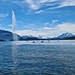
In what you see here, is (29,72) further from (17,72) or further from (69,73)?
(69,73)

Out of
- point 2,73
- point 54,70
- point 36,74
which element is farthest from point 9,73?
point 54,70

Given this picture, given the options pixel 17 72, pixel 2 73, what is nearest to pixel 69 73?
pixel 17 72

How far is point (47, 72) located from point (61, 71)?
3.25 m

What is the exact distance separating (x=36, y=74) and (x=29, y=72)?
2529 mm

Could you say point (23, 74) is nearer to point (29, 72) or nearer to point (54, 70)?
point (29, 72)

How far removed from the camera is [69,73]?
146ft

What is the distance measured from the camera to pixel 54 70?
47.9 m

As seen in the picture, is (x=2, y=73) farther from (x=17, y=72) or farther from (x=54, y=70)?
(x=54, y=70)

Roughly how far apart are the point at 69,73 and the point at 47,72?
4546 mm

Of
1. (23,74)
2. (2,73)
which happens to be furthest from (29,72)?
(2,73)

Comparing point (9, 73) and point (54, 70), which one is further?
point (54, 70)

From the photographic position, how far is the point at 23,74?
144 ft

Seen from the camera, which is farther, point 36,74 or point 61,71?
point 61,71

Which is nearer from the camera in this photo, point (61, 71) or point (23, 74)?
point (23, 74)
